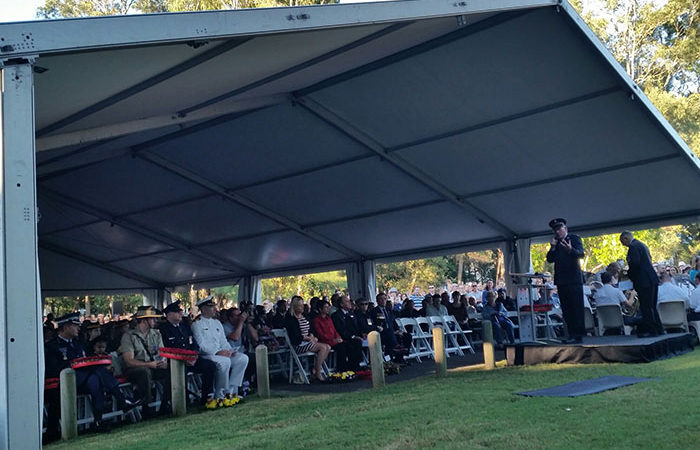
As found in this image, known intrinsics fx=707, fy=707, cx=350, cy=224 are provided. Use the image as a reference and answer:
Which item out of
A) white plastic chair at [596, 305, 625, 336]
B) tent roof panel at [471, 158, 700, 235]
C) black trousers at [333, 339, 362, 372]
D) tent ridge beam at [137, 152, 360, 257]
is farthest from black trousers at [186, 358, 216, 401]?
tent roof panel at [471, 158, 700, 235]

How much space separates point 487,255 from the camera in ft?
145

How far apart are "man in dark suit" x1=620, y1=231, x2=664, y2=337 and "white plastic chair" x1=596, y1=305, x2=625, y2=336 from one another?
83cm

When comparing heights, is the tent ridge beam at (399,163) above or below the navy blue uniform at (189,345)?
above

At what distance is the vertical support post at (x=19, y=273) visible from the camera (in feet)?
14.4

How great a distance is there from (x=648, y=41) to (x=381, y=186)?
21.7 metres

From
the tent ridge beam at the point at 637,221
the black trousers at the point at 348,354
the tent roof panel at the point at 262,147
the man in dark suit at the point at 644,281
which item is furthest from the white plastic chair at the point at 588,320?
the tent roof panel at the point at 262,147

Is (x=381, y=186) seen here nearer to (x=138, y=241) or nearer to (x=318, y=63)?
(x=318, y=63)

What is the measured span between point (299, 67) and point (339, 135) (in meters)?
3.11

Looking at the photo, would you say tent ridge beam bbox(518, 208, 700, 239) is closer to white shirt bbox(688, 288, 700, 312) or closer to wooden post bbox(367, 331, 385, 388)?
white shirt bbox(688, 288, 700, 312)

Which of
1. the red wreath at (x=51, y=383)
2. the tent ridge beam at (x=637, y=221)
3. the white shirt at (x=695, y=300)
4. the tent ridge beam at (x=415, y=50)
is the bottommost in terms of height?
the red wreath at (x=51, y=383)

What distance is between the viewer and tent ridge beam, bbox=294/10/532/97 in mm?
8844

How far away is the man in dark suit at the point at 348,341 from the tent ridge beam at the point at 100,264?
9.96m

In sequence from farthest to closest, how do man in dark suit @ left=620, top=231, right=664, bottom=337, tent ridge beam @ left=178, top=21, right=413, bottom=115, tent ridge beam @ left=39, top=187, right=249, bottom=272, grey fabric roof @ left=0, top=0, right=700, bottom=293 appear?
1. tent ridge beam @ left=39, top=187, right=249, bottom=272
2. man in dark suit @ left=620, top=231, right=664, bottom=337
3. tent ridge beam @ left=178, top=21, right=413, bottom=115
4. grey fabric roof @ left=0, top=0, right=700, bottom=293

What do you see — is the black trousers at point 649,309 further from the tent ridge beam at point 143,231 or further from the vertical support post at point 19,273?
the tent ridge beam at point 143,231
